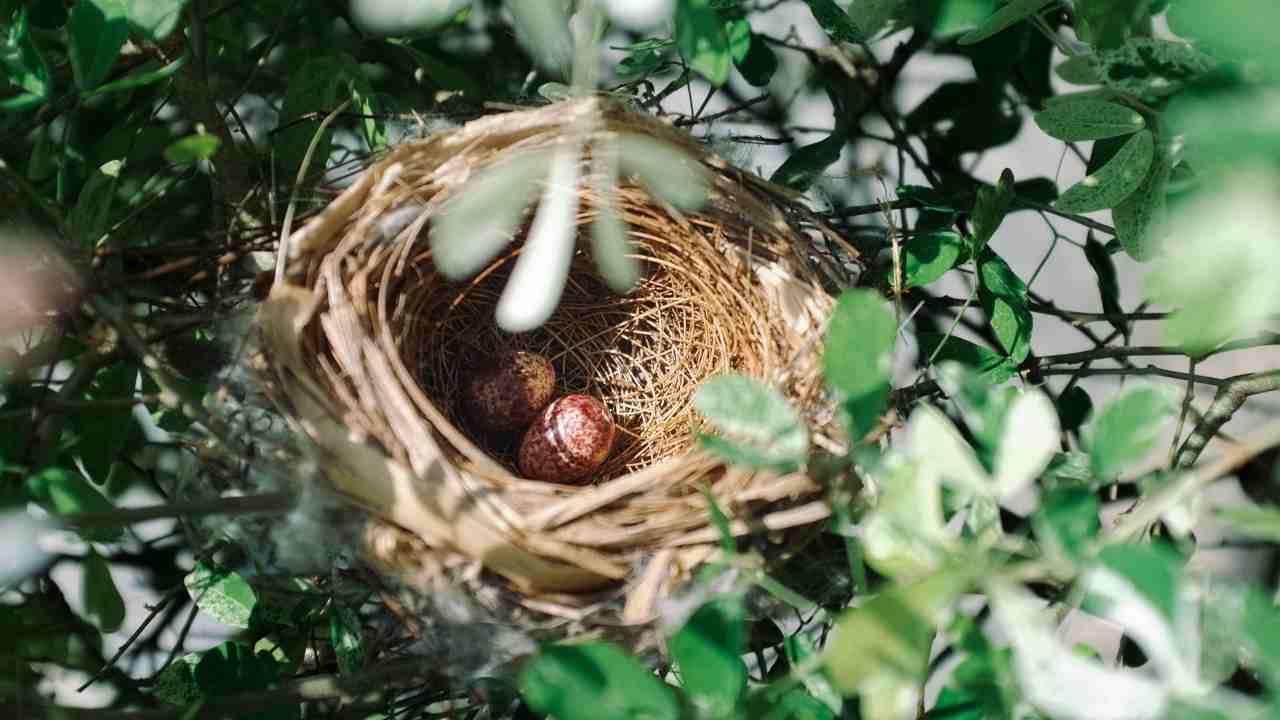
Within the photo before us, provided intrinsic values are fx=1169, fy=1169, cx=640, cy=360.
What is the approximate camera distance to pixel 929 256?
1043 millimetres

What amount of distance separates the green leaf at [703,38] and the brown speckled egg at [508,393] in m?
0.63

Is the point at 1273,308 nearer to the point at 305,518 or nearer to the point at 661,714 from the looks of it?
the point at 661,714

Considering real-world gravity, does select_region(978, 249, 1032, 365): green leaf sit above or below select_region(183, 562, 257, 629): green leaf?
above

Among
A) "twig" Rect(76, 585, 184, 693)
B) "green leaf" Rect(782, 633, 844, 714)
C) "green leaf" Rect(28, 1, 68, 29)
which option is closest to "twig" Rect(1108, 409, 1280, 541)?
"green leaf" Rect(782, 633, 844, 714)

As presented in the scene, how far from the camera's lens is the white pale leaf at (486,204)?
900 mm

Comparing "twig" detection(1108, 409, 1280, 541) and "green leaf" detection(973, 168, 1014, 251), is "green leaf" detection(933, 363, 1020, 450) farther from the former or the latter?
"green leaf" detection(973, 168, 1014, 251)

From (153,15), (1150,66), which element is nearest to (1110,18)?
(1150,66)

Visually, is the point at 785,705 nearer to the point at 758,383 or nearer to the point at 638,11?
the point at 758,383

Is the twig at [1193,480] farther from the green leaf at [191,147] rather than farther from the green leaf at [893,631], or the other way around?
the green leaf at [191,147]

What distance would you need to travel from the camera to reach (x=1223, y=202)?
0.49 m

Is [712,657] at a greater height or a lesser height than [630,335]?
greater

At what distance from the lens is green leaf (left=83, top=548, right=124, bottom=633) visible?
101 cm

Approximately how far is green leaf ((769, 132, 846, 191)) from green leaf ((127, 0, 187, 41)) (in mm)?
536

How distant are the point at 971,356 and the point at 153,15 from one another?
0.75 meters
